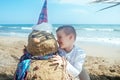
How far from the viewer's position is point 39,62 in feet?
8.93

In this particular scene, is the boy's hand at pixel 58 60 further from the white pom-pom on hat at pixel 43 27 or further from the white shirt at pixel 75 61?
the white pom-pom on hat at pixel 43 27

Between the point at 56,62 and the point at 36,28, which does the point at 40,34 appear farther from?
the point at 56,62

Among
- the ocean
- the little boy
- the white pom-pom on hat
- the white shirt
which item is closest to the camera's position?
the white pom-pom on hat

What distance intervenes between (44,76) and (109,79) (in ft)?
12.7

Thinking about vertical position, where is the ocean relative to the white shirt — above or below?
below

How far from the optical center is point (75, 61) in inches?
131

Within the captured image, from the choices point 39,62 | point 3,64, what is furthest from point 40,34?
point 3,64

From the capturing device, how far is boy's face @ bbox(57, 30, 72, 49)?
10.7ft

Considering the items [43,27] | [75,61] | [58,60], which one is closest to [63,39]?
[75,61]

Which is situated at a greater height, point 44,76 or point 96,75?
point 44,76

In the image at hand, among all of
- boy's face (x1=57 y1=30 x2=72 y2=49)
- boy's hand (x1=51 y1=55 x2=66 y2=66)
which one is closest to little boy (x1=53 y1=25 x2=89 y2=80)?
boy's face (x1=57 y1=30 x2=72 y2=49)

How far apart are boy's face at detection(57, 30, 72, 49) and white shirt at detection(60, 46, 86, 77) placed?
8cm

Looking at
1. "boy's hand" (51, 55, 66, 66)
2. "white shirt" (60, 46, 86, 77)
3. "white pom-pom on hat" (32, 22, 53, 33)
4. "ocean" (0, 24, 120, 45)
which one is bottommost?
"ocean" (0, 24, 120, 45)

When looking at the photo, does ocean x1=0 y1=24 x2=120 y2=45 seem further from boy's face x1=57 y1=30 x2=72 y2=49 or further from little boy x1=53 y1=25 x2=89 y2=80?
boy's face x1=57 y1=30 x2=72 y2=49
